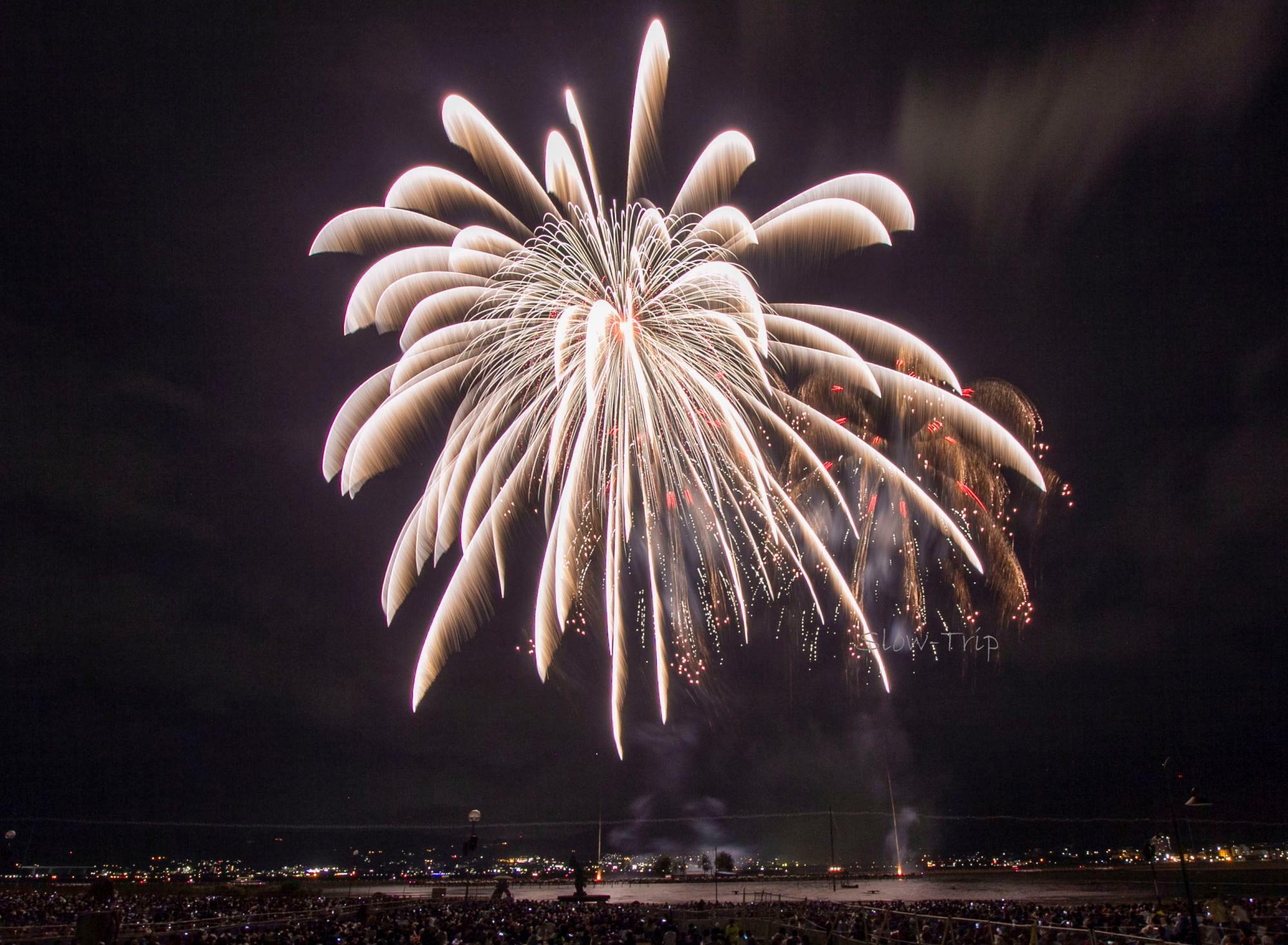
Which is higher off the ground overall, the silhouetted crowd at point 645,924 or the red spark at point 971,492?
the red spark at point 971,492

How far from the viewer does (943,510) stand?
1600 centimetres

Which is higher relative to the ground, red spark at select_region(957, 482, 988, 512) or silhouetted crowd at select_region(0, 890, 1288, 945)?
red spark at select_region(957, 482, 988, 512)

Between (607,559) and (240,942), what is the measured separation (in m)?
10.2

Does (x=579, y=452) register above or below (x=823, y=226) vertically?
below

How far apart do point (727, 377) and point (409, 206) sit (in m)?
7.12

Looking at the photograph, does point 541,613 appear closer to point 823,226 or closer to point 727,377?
point 727,377

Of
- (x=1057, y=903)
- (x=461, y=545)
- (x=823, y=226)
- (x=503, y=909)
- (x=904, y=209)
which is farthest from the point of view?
(x=1057, y=903)

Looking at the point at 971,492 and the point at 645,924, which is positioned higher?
the point at 971,492

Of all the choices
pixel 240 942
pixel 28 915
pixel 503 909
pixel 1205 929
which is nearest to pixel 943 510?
pixel 1205 929

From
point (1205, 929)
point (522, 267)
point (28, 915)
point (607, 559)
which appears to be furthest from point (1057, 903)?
point (28, 915)

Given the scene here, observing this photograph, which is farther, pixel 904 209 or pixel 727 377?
pixel 727 377

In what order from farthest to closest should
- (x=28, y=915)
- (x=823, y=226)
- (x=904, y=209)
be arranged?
(x=28, y=915) → (x=823, y=226) → (x=904, y=209)

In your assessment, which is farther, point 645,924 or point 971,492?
point 645,924

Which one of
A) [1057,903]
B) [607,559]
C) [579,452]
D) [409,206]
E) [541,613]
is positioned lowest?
[1057,903]
